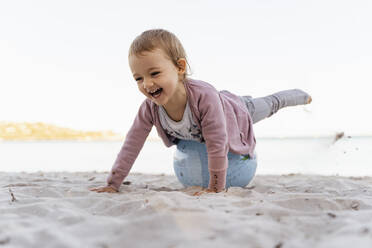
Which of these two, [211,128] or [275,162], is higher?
[211,128]

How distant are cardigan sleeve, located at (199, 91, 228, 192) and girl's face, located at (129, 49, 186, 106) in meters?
0.25

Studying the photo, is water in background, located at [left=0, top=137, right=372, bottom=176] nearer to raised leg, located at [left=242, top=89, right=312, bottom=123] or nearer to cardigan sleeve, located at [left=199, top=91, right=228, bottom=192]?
raised leg, located at [left=242, top=89, right=312, bottom=123]

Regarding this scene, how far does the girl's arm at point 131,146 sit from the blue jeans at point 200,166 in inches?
12.2

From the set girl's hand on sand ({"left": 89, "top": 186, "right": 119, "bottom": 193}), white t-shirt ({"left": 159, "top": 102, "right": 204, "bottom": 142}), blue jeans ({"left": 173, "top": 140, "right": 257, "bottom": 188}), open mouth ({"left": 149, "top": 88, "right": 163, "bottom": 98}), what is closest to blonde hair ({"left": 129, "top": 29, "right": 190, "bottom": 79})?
open mouth ({"left": 149, "top": 88, "right": 163, "bottom": 98})

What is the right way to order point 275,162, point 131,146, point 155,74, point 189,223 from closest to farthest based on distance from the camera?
point 189,223 < point 155,74 < point 131,146 < point 275,162

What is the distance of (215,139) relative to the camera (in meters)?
2.15

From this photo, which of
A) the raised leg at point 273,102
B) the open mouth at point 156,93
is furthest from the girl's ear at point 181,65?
the raised leg at point 273,102

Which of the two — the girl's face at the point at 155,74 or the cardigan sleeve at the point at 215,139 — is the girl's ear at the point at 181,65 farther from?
the cardigan sleeve at the point at 215,139

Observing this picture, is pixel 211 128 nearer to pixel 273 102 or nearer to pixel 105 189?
pixel 105 189

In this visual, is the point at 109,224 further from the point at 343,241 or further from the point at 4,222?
the point at 343,241

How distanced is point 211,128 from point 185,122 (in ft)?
0.68

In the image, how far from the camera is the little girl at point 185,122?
6.86 feet

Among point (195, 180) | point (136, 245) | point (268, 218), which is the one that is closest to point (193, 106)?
point (195, 180)

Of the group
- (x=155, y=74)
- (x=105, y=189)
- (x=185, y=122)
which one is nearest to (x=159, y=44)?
(x=155, y=74)
